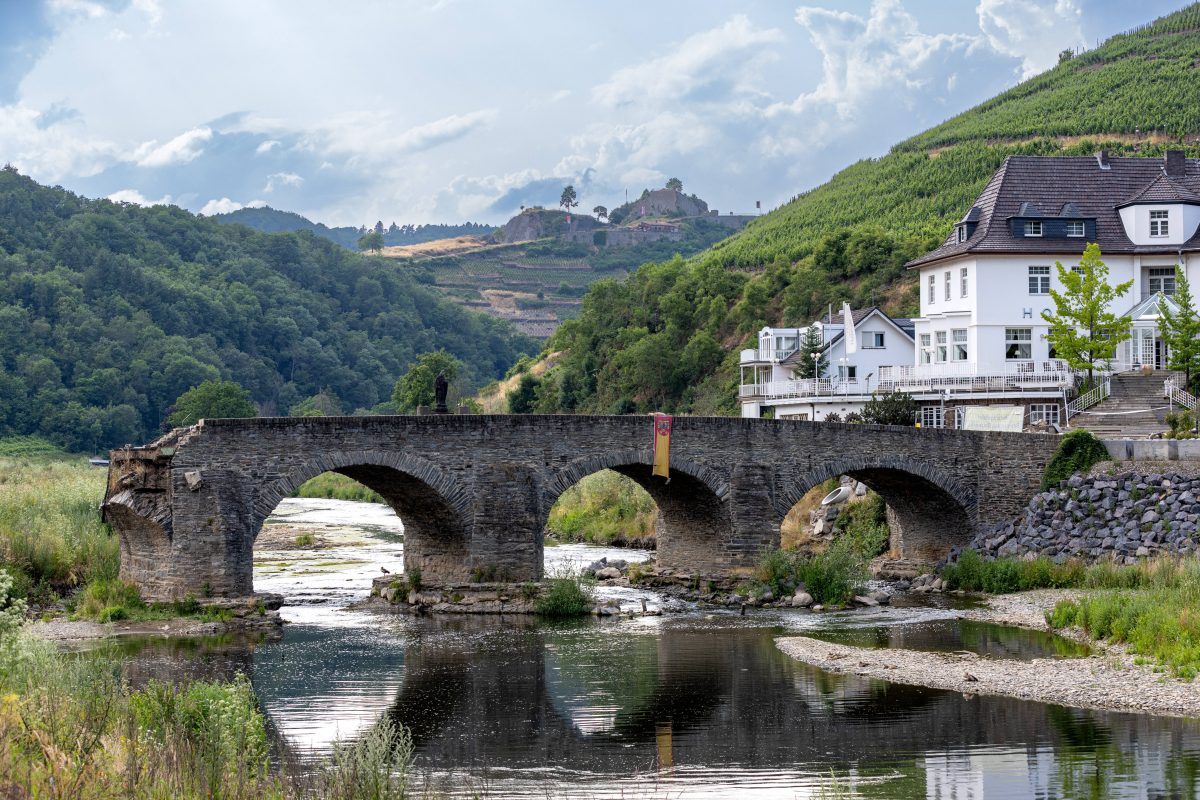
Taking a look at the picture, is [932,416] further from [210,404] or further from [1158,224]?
[210,404]

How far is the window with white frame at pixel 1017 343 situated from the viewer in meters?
50.4

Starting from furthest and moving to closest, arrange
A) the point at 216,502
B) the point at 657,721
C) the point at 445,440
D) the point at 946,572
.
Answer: the point at 946,572
the point at 445,440
the point at 216,502
the point at 657,721

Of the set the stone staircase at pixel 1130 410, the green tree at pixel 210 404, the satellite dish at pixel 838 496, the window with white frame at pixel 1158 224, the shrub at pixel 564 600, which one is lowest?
the shrub at pixel 564 600

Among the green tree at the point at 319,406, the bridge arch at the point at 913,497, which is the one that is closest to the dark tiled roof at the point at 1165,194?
the bridge arch at the point at 913,497

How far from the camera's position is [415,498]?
36.0m

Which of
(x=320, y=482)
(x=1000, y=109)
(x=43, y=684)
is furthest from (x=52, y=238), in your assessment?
(x=43, y=684)

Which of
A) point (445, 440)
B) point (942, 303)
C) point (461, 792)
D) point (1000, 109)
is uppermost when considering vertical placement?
point (1000, 109)

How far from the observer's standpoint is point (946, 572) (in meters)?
39.6

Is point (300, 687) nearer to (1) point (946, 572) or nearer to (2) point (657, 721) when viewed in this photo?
(2) point (657, 721)

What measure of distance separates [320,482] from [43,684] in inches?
2408

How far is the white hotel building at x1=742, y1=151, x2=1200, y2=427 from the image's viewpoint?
161 ft

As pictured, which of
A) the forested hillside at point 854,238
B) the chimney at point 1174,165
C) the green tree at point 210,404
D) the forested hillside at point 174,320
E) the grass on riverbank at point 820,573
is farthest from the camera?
the forested hillside at point 174,320

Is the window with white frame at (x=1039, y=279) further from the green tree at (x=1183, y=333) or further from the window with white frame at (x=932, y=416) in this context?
the window with white frame at (x=932, y=416)

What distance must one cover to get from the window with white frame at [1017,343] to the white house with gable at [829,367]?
17.7 ft
